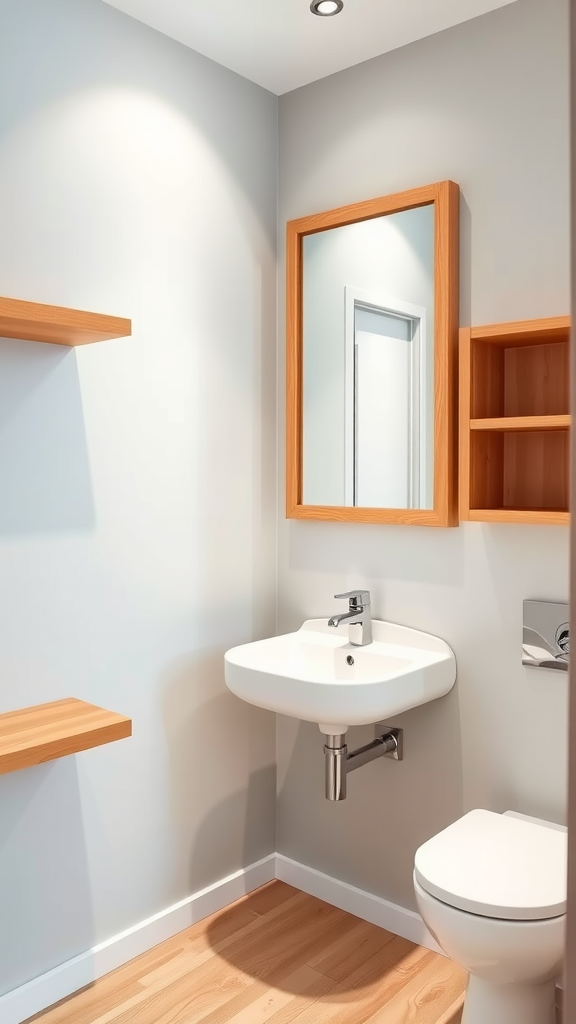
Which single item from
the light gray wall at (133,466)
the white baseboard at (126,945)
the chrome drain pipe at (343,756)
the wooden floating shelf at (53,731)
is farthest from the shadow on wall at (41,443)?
the white baseboard at (126,945)

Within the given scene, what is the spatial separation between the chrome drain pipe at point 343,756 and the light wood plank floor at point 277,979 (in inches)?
17.0

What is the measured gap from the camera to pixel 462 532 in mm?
2047

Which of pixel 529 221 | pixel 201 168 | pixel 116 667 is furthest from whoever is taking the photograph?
pixel 201 168

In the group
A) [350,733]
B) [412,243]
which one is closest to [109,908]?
[350,733]

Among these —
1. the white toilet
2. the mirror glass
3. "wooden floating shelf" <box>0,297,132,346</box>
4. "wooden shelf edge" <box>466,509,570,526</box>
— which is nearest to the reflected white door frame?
the mirror glass

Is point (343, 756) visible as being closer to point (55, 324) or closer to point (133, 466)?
point (133, 466)

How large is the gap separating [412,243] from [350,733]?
1.38 m

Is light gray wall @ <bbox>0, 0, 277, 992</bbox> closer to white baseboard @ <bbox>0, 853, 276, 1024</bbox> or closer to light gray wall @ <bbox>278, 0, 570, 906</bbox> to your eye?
white baseboard @ <bbox>0, 853, 276, 1024</bbox>

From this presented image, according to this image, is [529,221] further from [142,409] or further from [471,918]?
[471,918]

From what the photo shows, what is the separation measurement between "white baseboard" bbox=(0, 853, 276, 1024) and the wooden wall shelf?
4.36 feet

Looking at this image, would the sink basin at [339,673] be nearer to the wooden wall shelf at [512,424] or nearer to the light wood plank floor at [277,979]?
the wooden wall shelf at [512,424]

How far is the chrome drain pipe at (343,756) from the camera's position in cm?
205

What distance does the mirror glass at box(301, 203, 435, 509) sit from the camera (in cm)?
208

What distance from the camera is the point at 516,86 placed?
191 cm
